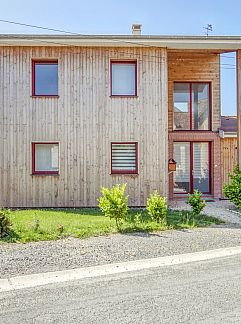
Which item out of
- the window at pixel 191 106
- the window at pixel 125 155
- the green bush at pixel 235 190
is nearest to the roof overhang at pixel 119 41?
the window at pixel 191 106

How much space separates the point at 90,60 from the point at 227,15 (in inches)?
243

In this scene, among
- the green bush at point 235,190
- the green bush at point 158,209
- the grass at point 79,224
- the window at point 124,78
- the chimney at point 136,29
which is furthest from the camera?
the chimney at point 136,29

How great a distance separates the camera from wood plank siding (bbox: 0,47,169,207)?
13.9 metres

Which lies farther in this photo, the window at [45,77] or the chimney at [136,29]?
the chimney at [136,29]

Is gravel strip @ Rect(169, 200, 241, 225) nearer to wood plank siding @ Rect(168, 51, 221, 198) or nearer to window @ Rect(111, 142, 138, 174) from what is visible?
wood plank siding @ Rect(168, 51, 221, 198)

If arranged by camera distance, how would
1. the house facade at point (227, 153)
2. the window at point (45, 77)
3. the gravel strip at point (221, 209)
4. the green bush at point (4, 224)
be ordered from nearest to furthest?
1. the green bush at point (4, 224)
2. the gravel strip at point (221, 209)
3. the window at point (45, 77)
4. the house facade at point (227, 153)

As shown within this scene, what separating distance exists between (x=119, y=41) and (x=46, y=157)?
5.12 metres

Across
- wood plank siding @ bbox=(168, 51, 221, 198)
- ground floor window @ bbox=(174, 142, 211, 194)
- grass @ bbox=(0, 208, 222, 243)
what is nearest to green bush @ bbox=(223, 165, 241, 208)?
grass @ bbox=(0, 208, 222, 243)

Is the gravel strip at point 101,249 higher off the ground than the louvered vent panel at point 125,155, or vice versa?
the louvered vent panel at point 125,155

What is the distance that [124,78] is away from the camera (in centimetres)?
1430

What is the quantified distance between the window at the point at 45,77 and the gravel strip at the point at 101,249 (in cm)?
745

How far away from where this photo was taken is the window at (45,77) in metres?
14.1

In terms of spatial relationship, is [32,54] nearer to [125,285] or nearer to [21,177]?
[21,177]

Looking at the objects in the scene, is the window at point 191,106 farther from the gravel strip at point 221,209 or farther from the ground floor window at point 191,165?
the gravel strip at point 221,209
